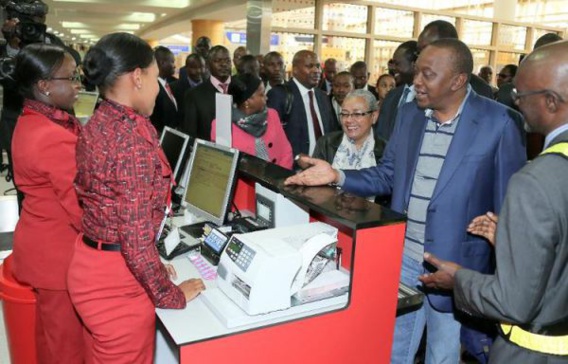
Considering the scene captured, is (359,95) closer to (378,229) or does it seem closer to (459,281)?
(378,229)

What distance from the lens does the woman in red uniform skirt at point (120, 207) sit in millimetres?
1283

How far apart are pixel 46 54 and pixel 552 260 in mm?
1921

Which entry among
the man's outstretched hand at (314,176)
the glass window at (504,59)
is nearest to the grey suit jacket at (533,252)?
the man's outstretched hand at (314,176)

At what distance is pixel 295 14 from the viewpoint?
880 centimetres

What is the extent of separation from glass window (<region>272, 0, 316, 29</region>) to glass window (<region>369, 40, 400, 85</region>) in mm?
1545

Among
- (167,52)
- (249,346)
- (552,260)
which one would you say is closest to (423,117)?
(552,260)

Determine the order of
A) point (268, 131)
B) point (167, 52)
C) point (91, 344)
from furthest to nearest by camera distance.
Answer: point (167, 52) < point (268, 131) < point (91, 344)

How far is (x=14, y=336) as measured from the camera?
7.01 feet

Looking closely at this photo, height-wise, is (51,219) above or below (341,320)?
above

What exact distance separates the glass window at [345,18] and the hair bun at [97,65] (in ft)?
26.0

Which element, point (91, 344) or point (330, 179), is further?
point (330, 179)

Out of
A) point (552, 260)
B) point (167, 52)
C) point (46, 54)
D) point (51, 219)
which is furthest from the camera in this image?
point (167, 52)

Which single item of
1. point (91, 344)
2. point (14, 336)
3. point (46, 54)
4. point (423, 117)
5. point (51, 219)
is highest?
point (46, 54)

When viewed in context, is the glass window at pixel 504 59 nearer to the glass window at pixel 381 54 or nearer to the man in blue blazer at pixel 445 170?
the glass window at pixel 381 54
